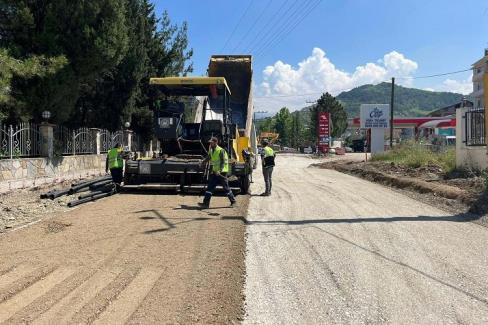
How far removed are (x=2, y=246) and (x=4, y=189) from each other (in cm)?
639

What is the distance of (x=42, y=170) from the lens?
1523cm

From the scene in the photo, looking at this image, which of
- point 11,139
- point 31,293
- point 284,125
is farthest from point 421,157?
point 284,125

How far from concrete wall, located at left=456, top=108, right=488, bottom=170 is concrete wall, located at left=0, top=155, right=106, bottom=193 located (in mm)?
14023

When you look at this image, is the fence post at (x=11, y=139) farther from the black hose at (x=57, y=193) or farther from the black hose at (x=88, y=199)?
the black hose at (x=88, y=199)

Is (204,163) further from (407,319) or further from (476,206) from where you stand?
(407,319)

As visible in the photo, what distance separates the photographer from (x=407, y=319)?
487cm

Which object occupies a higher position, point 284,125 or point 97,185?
point 284,125

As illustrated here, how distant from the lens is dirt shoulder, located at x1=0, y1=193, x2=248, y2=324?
481 cm

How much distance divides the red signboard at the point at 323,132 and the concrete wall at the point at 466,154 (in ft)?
118

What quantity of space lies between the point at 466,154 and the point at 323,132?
37965 millimetres

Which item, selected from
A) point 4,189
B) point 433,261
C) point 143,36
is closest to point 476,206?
point 433,261

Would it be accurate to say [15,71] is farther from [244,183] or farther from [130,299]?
[130,299]

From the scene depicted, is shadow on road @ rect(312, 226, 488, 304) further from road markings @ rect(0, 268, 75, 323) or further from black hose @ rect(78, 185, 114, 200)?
black hose @ rect(78, 185, 114, 200)

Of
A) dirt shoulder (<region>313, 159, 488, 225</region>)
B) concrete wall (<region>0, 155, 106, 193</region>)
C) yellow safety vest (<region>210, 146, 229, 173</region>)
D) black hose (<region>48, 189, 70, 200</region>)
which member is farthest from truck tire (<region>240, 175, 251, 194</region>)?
concrete wall (<region>0, 155, 106, 193</region>)
